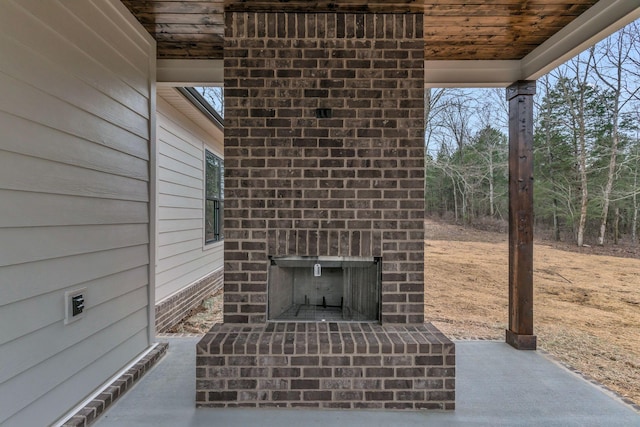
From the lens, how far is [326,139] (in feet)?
8.11

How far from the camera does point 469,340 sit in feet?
10.9

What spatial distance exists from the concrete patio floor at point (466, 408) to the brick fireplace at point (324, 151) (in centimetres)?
59

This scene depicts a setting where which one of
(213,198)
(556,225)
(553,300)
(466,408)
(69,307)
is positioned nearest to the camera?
(69,307)

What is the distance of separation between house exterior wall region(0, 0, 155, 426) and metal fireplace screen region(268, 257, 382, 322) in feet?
3.72

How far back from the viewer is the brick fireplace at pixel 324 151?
2451 millimetres

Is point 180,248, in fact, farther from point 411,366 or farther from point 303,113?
point 411,366

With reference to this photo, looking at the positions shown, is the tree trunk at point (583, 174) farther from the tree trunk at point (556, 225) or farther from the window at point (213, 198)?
the window at point (213, 198)

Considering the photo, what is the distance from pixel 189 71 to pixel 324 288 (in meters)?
2.46

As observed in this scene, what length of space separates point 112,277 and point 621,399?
3.66 m

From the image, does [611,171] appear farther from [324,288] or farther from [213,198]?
[213,198]

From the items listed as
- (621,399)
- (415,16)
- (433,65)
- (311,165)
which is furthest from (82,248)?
(621,399)

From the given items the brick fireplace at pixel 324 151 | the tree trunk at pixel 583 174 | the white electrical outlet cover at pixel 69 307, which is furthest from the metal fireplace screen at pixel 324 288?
the tree trunk at pixel 583 174

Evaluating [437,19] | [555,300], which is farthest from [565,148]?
[437,19]

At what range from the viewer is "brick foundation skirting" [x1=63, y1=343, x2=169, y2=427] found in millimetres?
1866
